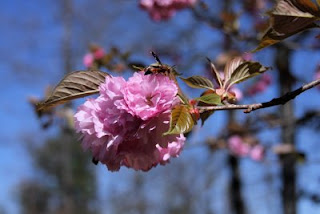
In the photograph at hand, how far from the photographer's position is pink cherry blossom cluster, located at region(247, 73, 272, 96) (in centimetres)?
365

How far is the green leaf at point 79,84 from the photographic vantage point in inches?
26.4

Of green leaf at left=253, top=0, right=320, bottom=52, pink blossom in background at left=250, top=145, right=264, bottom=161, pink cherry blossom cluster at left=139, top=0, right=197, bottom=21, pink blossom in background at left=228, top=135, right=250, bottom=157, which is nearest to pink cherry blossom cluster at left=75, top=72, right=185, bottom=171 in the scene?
green leaf at left=253, top=0, right=320, bottom=52

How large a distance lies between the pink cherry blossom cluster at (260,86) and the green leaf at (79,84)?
121 inches

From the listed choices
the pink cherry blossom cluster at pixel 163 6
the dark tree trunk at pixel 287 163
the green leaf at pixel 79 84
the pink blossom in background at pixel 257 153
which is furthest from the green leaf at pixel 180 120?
the pink blossom in background at pixel 257 153

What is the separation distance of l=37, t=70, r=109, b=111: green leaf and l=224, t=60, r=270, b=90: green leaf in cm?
24

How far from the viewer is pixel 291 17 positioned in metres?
0.59

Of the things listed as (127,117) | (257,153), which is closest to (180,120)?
(127,117)

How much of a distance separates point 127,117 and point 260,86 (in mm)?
3177

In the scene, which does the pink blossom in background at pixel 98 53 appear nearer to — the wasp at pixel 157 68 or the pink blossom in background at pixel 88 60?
the pink blossom in background at pixel 88 60

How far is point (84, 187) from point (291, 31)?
17626 millimetres

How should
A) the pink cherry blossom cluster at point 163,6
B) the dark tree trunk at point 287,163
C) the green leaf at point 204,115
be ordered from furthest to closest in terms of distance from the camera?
1. the dark tree trunk at point 287,163
2. the pink cherry blossom cluster at point 163,6
3. the green leaf at point 204,115

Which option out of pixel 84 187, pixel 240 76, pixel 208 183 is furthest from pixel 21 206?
pixel 240 76

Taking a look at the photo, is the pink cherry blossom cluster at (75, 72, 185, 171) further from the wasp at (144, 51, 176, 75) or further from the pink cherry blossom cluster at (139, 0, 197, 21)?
the pink cherry blossom cluster at (139, 0, 197, 21)

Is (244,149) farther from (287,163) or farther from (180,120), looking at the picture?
(180,120)
